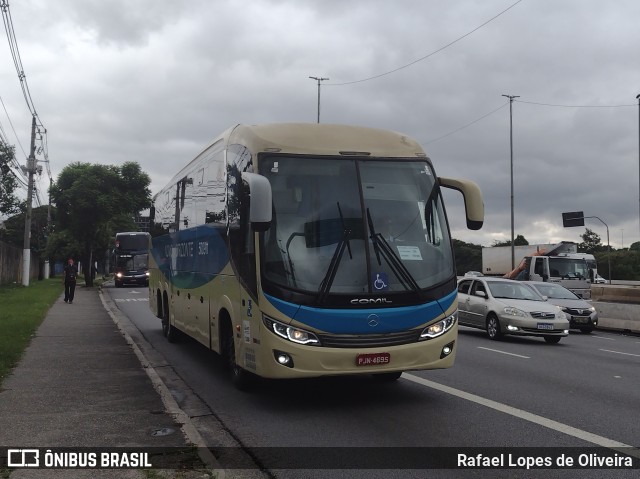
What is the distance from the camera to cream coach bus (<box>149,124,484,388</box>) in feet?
24.2

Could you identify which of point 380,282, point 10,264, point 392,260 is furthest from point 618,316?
point 10,264

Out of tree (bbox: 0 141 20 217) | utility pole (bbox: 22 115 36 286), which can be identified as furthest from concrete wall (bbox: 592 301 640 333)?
tree (bbox: 0 141 20 217)

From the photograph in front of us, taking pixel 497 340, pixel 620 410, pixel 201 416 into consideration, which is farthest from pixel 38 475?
pixel 497 340

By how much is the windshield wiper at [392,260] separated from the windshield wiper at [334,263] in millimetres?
291

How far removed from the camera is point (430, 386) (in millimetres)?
9352

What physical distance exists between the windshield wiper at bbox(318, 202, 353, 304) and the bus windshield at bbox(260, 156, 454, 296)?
0.4 inches

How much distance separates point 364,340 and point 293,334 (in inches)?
30.8

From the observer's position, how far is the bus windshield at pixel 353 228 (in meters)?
7.52

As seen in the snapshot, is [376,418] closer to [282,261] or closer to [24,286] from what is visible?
[282,261]

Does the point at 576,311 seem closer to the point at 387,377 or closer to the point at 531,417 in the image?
the point at 387,377

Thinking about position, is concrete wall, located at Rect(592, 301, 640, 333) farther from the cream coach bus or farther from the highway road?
the cream coach bus

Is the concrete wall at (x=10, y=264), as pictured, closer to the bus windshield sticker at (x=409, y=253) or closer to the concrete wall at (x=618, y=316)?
Result: the concrete wall at (x=618, y=316)

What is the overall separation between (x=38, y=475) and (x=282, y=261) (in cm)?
333

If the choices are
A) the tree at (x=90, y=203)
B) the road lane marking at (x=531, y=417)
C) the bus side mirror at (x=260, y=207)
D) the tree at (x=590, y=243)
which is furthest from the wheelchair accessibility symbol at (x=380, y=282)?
the tree at (x=590, y=243)
